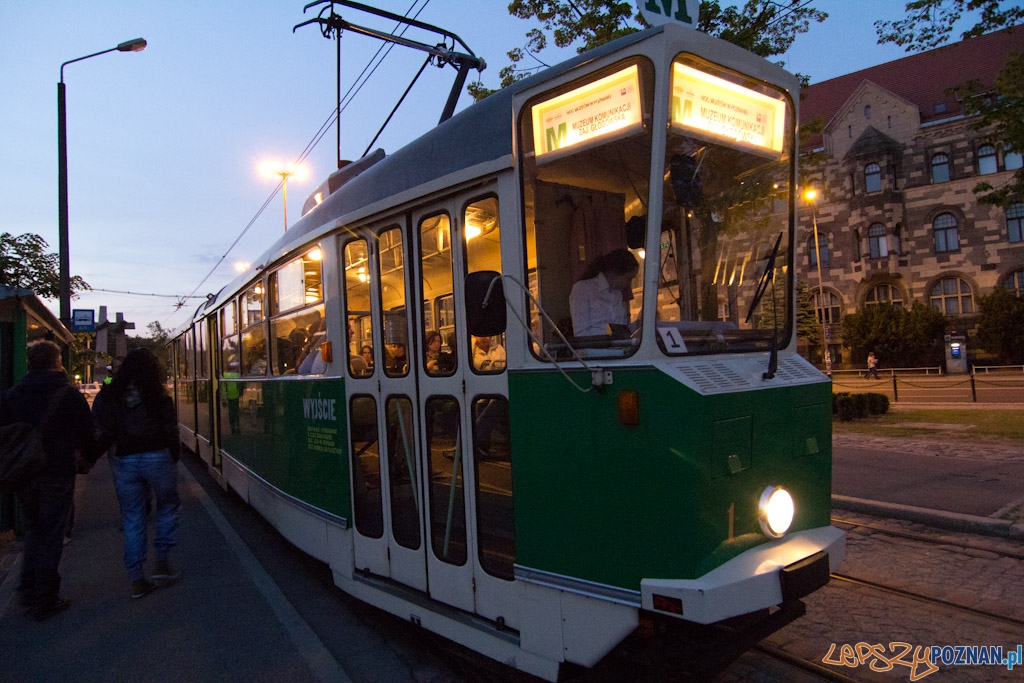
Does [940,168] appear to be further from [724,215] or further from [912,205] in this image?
[724,215]

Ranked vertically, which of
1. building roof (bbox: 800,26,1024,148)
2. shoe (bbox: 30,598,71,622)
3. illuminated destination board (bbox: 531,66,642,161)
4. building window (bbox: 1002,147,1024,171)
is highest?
building roof (bbox: 800,26,1024,148)

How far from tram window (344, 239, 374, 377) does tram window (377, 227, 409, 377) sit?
182 mm

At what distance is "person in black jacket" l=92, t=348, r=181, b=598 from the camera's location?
18.2ft

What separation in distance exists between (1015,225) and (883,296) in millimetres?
7283

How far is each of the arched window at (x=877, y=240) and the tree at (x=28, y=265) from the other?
4082 centimetres

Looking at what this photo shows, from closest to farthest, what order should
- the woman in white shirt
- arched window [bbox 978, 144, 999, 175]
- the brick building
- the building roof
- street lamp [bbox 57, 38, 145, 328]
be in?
1. the woman in white shirt
2. street lamp [bbox 57, 38, 145, 328]
3. the brick building
4. arched window [bbox 978, 144, 999, 175]
5. the building roof

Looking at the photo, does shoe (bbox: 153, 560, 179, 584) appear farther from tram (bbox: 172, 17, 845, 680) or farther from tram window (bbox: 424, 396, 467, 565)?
tram window (bbox: 424, 396, 467, 565)

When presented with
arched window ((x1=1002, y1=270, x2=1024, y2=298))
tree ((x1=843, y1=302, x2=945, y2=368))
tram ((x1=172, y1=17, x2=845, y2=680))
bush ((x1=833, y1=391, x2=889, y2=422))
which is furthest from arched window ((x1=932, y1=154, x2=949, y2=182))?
tram ((x1=172, y1=17, x2=845, y2=680))

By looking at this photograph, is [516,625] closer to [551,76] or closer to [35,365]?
[551,76]

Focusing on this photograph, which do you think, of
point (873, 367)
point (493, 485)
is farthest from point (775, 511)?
point (873, 367)

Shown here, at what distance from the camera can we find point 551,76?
335 centimetres

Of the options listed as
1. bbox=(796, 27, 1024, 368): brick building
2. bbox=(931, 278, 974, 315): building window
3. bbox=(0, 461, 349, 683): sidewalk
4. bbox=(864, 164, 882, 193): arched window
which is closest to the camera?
bbox=(0, 461, 349, 683): sidewalk

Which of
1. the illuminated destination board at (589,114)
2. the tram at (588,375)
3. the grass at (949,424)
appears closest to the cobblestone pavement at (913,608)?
the tram at (588,375)

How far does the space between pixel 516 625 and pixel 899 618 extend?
2657mm
